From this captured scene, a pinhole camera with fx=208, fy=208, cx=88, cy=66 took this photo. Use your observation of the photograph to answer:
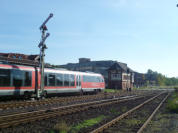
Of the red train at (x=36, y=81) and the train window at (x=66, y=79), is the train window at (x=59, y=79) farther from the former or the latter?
the train window at (x=66, y=79)

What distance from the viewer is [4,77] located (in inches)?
663

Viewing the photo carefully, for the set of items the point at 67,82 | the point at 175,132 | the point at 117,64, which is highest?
the point at 117,64

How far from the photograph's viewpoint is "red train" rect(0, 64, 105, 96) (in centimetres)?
1708

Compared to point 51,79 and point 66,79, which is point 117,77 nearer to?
point 66,79

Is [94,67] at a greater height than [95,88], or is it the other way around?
[94,67]

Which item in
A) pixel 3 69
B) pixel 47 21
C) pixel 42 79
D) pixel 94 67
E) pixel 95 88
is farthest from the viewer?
pixel 94 67

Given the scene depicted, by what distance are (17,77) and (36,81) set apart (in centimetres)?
256

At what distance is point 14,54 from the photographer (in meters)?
61.8

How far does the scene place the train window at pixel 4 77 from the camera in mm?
16625

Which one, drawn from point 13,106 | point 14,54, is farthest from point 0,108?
point 14,54

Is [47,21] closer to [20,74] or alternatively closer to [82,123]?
[20,74]

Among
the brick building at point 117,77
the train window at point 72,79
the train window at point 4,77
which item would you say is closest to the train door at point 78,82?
the train window at point 72,79

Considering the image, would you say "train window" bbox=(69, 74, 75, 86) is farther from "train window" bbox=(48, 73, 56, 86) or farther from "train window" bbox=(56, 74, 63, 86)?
"train window" bbox=(48, 73, 56, 86)

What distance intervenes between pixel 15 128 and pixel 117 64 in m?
58.6
